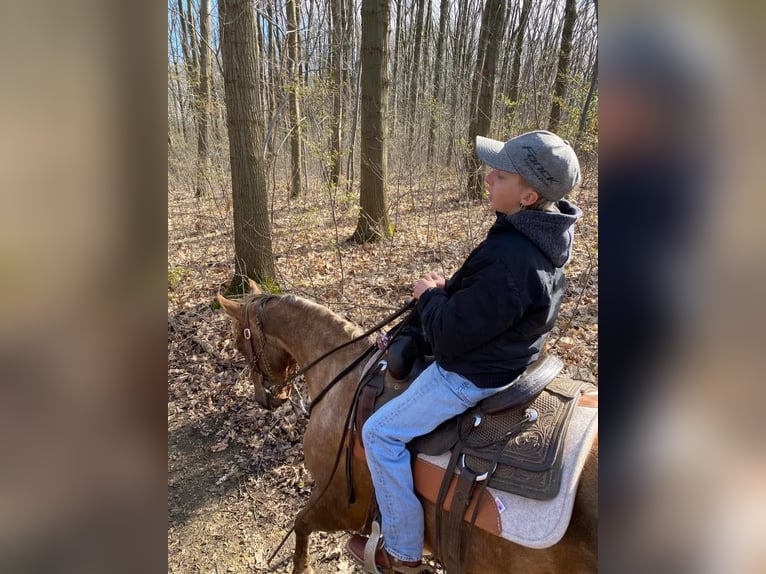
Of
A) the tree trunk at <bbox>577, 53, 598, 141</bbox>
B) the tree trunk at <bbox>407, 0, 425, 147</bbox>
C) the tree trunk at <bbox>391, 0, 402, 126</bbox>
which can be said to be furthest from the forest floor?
the tree trunk at <bbox>391, 0, 402, 126</bbox>

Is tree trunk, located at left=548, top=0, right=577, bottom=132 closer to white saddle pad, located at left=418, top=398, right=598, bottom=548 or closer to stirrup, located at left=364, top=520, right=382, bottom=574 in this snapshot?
white saddle pad, located at left=418, top=398, right=598, bottom=548

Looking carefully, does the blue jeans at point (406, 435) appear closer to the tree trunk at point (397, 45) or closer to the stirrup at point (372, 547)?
the stirrup at point (372, 547)

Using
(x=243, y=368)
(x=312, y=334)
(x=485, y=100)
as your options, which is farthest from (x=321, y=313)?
(x=485, y=100)

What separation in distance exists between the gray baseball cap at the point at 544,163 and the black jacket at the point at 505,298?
0.13 metres

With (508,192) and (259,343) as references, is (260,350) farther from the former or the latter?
(508,192)

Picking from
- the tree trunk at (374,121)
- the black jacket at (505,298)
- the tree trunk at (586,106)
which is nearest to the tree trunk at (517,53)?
the tree trunk at (586,106)

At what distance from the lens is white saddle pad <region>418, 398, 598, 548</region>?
6.57ft

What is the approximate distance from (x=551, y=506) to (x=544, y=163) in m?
1.53

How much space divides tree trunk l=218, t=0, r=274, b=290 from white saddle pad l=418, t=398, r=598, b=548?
5673mm

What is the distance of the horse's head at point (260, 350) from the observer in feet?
11.9

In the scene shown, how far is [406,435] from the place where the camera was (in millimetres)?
2459
